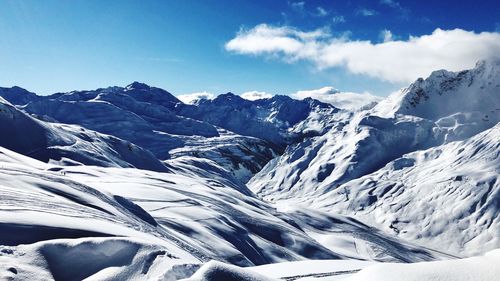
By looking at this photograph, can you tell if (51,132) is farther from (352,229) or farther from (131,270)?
(131,270)

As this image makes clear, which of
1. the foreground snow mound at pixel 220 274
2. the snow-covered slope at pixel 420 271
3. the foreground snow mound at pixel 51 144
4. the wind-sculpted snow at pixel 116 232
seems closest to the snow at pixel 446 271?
the snow-covered slope at pixel 420 271

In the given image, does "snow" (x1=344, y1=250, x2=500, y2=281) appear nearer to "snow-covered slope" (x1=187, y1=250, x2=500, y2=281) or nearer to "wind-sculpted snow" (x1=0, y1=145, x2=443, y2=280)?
"snow-covered slope" (x1=187, y1=250, x2=500, y2=281)

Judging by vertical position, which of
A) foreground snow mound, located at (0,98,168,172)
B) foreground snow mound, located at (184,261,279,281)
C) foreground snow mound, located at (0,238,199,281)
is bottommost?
foreground snow mound, located at (0,238,199,281)

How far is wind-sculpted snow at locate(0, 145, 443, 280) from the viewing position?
42.6ft

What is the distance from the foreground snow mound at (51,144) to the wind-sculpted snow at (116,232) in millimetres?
50773

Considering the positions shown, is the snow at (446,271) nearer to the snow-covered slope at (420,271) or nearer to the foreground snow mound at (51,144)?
the snow-covered slope at (420,271)

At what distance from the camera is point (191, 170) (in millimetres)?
173500

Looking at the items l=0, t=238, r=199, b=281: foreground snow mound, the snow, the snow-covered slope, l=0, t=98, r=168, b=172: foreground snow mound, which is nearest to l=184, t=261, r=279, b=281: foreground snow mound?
the snow-covered slope

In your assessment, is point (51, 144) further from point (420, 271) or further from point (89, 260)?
point (420, 271)

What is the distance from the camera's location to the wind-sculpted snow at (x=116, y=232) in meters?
13.0

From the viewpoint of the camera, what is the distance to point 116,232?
18297 mm

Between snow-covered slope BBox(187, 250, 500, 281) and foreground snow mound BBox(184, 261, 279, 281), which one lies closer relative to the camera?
snow-covered slope BBox(187, 250, 500, 281)

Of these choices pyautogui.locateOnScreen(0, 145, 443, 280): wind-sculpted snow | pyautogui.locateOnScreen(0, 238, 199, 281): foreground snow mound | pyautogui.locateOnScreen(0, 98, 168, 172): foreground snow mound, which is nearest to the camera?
pyautogui.locateOnScreen(0, 238, 199, 281): foreground snow mound

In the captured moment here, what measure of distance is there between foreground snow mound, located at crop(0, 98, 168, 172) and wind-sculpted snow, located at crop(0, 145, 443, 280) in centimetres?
5077
